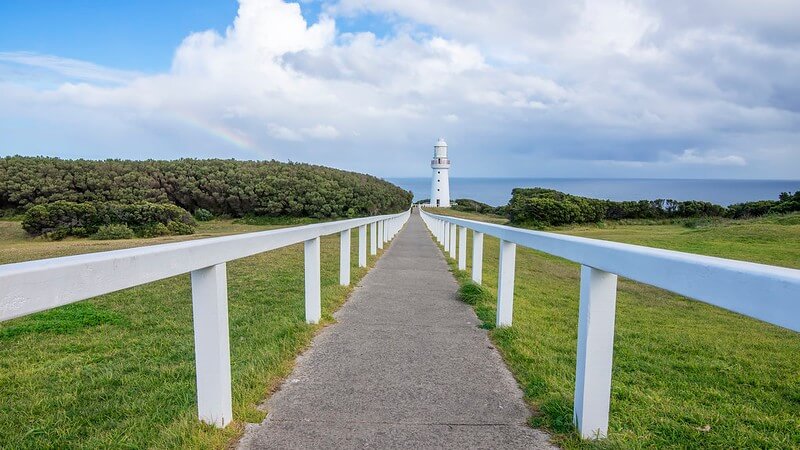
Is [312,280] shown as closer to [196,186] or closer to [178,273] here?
[178,273]

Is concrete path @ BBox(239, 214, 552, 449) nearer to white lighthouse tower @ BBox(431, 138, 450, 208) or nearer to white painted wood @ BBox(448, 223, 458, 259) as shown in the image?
white painted wood @ BBox(448, 223, 458, 259)

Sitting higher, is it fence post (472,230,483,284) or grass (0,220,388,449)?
fence post (472,230,483,284)

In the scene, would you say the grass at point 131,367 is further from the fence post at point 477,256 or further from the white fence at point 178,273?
the fence post at point 477,256

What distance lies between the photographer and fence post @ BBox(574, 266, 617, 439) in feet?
8.93

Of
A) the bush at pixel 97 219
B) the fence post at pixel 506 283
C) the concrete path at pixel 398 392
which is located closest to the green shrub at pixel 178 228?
the bush at pixel 97 219

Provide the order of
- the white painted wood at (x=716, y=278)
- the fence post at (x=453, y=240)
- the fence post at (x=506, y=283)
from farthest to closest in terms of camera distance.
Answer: the fence post at (x=453, y=240)
the fence post at (x=506, y=283)
the white painted wood at (x=716, y=278)

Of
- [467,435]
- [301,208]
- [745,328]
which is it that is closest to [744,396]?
[467,435]

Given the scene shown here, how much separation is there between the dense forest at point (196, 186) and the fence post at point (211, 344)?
32612mm

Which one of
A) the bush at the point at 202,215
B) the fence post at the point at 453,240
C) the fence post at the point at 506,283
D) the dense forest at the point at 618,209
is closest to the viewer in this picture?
the fence post at the point at 506,283

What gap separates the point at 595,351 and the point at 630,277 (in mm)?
538

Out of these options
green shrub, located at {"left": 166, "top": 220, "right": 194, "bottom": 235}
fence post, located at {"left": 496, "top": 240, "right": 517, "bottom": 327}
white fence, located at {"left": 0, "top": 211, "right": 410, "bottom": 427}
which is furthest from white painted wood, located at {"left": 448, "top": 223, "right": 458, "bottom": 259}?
green shrub, located at {"left": 166, "top": 220, "right": 194, "bottom": 235}

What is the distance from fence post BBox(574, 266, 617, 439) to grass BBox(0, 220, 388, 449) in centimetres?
188

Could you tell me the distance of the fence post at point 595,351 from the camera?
272 cm

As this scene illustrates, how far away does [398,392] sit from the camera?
356cm
